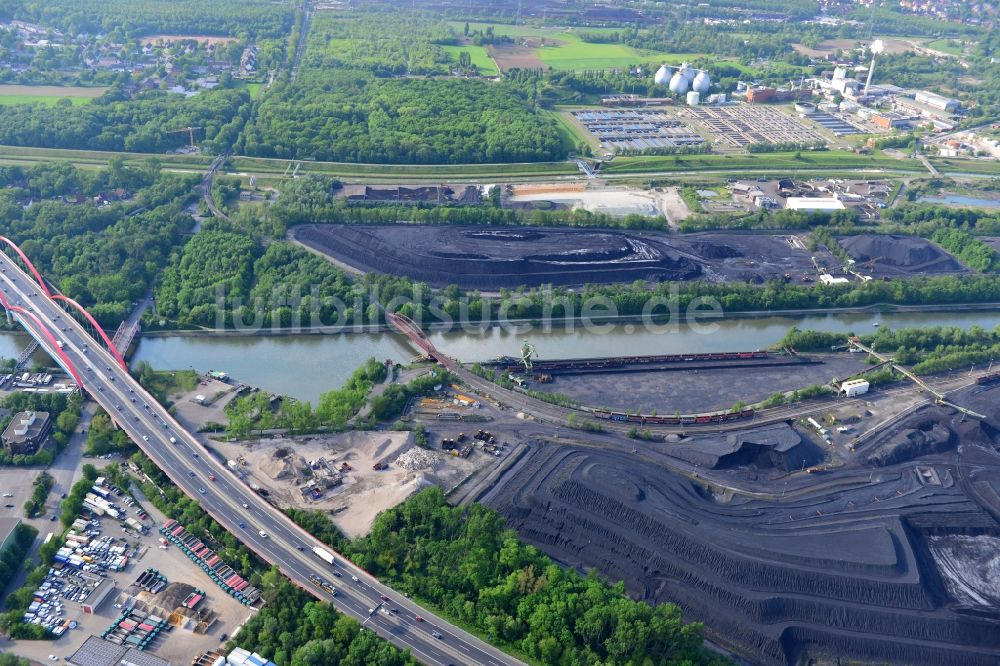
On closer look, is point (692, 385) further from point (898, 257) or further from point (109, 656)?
point (109, 656)

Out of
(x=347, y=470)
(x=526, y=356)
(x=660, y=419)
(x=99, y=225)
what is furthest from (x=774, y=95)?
(x=347, y=470)

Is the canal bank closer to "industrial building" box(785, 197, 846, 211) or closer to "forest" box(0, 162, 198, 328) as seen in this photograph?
"forest" box(0, 162, 198, 328)

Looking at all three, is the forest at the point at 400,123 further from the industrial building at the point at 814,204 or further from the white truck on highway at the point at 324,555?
the white truck on highway at the point at 324,555

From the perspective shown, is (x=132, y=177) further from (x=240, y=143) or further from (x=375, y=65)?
(x=375, y=65)

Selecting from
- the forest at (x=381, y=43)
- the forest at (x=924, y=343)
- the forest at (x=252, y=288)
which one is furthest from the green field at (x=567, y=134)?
the forest at (x=924, y=343)

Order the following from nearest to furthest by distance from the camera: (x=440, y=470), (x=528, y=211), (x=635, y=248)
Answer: (x=440, y=470), (x=635, y=248), (x=528, y=211)

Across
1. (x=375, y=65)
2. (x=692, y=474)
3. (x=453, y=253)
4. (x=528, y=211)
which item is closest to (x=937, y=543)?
(x=692, y=474)
